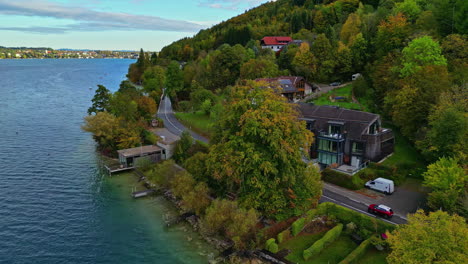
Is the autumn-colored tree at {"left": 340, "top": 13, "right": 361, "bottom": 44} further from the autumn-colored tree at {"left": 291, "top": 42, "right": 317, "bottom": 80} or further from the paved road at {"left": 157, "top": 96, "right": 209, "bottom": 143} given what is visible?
the paved road at {"left": 157, "top": 96, "right": 209, "bottom": 143}

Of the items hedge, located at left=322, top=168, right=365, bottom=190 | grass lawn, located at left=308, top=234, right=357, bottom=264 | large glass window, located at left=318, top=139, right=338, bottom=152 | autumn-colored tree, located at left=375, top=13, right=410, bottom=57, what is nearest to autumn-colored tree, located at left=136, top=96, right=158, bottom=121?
large glass window, located at left=318, top=139, right=338, bottom=152

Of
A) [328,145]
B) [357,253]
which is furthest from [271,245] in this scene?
[328,145]

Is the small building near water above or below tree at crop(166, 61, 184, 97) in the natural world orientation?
below

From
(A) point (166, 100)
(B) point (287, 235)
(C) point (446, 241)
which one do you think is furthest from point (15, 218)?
(A) point (166, 100)

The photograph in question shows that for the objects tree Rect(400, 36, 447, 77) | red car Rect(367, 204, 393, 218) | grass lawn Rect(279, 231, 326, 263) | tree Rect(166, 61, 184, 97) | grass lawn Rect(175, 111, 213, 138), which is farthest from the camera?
tree Rect(166, 61, 184, 97)

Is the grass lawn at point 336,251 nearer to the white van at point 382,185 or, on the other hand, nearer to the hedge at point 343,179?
the hedge at point 343,179

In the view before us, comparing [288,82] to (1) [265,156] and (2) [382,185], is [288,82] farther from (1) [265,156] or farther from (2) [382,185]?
(1) [265,156]

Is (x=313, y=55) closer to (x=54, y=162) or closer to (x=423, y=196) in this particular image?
(x=423, y=196)

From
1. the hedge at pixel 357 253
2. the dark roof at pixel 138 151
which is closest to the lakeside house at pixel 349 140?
the hedge at pixel 357 253
